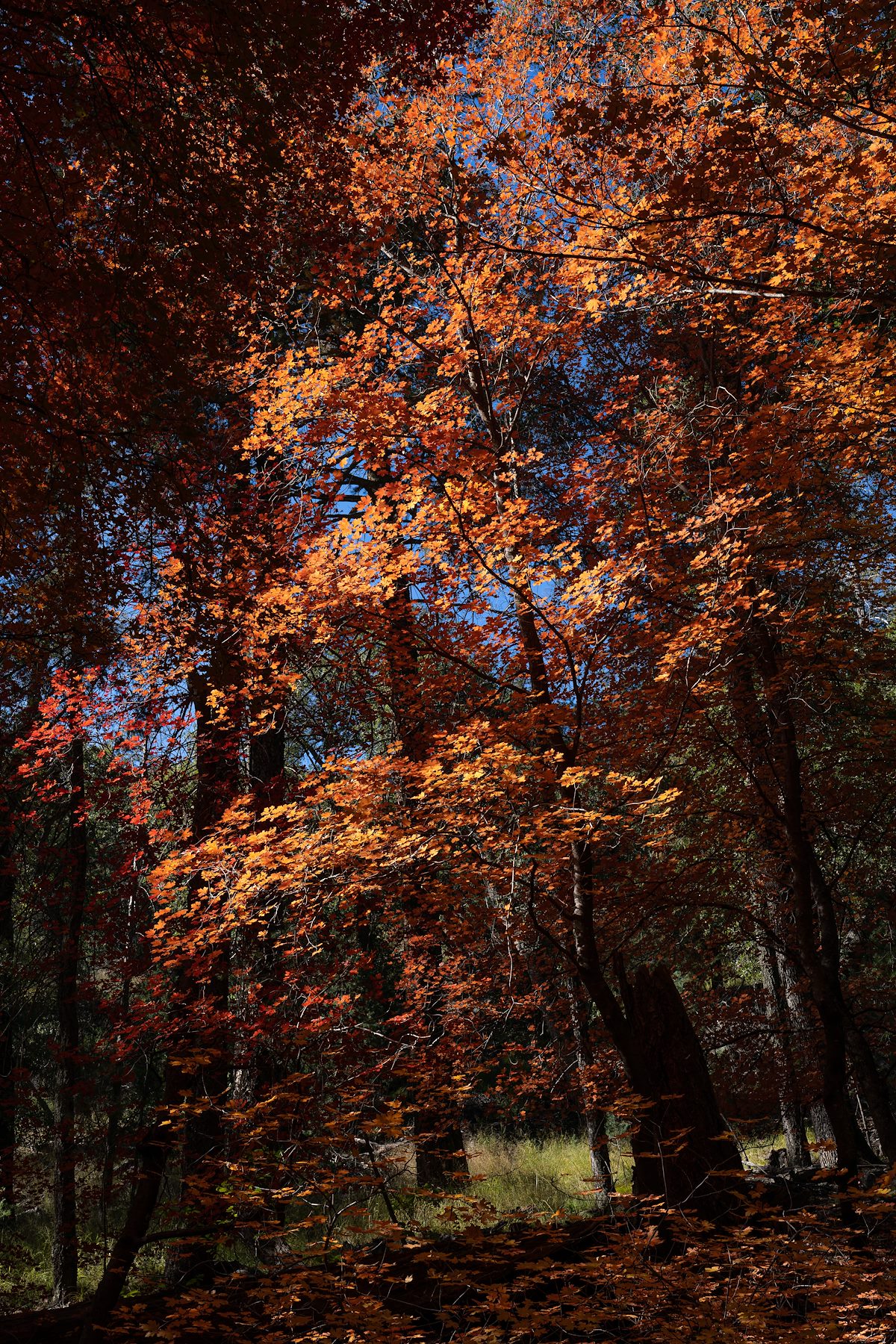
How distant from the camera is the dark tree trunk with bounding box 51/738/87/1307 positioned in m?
8.38

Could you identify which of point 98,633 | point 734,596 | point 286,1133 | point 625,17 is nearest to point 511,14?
point 625,17

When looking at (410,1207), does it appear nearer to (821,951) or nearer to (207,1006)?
(207,1006)

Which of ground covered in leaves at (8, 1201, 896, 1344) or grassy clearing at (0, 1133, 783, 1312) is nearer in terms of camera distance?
ground covered in leaves at (8, 1201, 896, 1344)

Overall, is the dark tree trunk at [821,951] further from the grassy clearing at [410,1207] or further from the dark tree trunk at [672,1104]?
the grassy clearing at [410,1207]

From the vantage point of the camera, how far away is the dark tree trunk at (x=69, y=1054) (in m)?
8.38

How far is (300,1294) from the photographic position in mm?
4836

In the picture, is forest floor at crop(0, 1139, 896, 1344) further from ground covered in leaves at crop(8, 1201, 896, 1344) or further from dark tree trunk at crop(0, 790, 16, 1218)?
dark tree trunk at crop(0, 790, 16, 1218)

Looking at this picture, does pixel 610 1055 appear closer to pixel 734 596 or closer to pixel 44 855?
pixel 734 596

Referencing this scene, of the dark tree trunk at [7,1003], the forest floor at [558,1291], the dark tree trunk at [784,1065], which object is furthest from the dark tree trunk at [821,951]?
the dark tree trunk at [7,1003]

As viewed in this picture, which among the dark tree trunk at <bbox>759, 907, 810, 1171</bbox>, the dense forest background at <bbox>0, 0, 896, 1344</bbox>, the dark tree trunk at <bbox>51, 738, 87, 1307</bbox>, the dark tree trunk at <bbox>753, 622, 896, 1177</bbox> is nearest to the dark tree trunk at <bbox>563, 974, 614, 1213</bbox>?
the dense forest background at <bbox>0, 0, 896, 1344</bbox>

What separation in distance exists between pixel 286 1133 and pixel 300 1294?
2124 millimetres

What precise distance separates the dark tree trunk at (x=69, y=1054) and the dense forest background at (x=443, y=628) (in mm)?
68

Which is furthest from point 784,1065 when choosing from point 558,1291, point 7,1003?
point 7,1003

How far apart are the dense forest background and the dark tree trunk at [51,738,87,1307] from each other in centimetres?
7
